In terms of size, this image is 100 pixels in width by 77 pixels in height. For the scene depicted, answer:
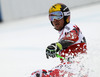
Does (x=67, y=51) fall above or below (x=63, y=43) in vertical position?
below

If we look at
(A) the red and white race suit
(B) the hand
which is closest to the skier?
(A) the red and white race suit

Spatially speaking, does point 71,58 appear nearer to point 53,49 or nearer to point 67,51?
point 67,51

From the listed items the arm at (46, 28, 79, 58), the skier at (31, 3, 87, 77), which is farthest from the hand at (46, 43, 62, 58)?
the skier at (31, 3, 87, 77)

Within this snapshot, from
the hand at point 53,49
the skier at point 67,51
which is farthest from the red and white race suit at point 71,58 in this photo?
the hand at point 53,49

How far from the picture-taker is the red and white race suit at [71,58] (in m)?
2.86

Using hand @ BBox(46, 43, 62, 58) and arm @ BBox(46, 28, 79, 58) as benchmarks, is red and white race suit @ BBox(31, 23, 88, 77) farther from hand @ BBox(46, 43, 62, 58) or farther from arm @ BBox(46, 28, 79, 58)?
hand @ BBox(46, 43, 62, 58)

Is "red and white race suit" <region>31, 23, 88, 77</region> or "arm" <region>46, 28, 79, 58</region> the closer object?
"arm" <region>46, 28, 79, 58</region>

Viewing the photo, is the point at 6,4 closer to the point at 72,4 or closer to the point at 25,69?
the point at 72,4

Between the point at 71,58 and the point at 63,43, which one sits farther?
the point at 71,58

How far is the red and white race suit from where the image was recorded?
9.38 feet

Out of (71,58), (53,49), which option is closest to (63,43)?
(53,49)

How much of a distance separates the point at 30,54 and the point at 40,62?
0.84 metres

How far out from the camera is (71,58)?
9.70ft

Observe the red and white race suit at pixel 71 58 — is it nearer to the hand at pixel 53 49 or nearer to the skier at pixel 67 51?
the skier at pixel 67 51
